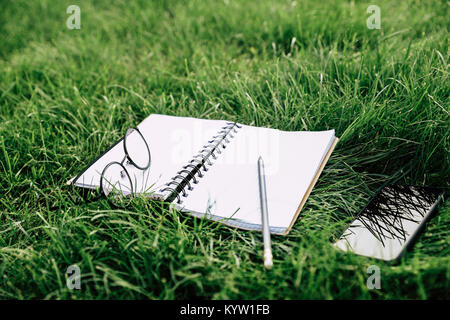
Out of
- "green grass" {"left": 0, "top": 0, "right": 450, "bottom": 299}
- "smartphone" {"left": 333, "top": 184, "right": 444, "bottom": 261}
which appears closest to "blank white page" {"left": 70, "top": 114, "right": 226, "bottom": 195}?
"green grass" {"left": 0, "top": 0, "right": 450, "bottom": 299}

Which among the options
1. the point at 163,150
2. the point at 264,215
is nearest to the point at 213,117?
the point at 163,150

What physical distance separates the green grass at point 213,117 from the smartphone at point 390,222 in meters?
0.05

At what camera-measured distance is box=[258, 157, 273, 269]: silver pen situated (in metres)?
1.24

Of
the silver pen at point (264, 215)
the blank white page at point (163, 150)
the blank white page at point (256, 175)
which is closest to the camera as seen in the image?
the silver pen at point (264, 215)

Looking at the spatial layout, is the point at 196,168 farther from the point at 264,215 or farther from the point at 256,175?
the point at 264,215

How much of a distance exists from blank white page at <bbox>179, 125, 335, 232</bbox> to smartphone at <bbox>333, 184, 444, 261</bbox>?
0.74 feet

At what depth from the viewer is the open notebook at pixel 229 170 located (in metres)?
1.44

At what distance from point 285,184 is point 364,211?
1.02 ft

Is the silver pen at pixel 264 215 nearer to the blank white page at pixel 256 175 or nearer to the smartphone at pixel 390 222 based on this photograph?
the blank white page at pixel 256 175

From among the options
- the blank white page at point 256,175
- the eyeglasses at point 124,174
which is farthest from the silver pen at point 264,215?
the eyeglasses at point 124,174

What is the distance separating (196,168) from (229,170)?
0.46ft

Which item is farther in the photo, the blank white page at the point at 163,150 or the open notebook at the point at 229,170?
the blank white page at the point at 163,150

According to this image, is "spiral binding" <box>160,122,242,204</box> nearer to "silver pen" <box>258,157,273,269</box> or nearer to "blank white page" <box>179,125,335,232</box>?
"blank white page" <box>179,125,335,232</box>

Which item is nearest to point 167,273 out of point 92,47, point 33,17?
point 92,47
